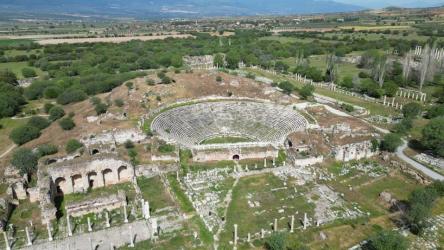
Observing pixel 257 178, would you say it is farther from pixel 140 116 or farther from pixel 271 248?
pixel 140 116

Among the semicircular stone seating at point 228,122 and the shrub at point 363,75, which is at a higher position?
the shrub at point 363,75

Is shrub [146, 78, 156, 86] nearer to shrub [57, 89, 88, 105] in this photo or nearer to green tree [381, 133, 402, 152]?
shrub [57, 89, 88, 105]

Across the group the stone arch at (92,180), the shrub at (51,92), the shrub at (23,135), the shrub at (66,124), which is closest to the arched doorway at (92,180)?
the stone arch at (92,180)

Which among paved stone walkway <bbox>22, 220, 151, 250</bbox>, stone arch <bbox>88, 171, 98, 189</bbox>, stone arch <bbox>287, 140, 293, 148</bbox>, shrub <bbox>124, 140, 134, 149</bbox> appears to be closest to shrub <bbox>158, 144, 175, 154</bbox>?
shrub <bbox>124, 140, 134, 149</bbox>

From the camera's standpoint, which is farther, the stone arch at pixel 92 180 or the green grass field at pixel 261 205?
the stone arch at pixel 92 180

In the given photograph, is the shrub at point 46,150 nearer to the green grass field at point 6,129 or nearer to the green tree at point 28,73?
the green grass field at point 6,129

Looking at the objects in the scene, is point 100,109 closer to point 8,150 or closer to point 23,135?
point 23,135

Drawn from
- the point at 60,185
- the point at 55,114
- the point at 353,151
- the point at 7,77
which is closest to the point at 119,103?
the point at 55,114

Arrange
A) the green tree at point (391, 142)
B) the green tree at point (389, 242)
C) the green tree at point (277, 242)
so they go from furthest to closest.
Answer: the green tree at point (391, 142), the green tree at point (277, 242), the green tree at point (389, 242)
